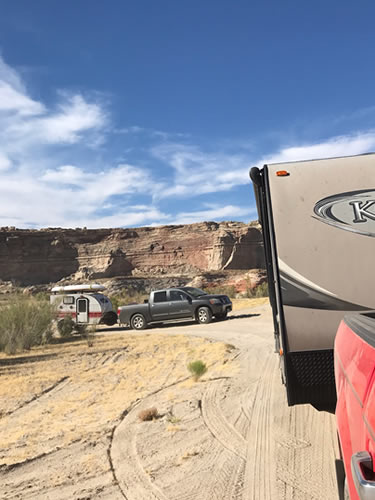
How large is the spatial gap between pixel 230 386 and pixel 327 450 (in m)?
3.23

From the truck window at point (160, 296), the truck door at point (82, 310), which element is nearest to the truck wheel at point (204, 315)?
the truck window at point (160, 296)

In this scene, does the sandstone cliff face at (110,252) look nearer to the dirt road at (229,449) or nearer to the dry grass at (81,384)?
the dry grass at (81,384)

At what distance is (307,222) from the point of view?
15.1ft

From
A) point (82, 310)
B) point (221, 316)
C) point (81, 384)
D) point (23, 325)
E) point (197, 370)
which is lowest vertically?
point (81, 384)

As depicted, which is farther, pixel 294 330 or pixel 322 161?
pixel 322 161

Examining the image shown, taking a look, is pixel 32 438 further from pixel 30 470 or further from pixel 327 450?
pixel 327 450

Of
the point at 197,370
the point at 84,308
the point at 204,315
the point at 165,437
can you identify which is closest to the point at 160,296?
the point at 204,315

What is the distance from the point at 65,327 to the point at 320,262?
17.3 m

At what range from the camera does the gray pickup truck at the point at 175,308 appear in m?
20.5

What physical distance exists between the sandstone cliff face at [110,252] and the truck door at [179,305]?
2338 inches

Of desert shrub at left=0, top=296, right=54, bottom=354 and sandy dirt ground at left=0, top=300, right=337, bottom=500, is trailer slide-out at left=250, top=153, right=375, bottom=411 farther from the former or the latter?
desert shrub at left=0, top=296, right=54, bottom=354

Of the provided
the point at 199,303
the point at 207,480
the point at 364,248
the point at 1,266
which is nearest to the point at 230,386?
the point at 207,480

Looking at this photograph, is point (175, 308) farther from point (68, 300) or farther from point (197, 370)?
point (197, 370)

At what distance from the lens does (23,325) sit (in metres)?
16.1
